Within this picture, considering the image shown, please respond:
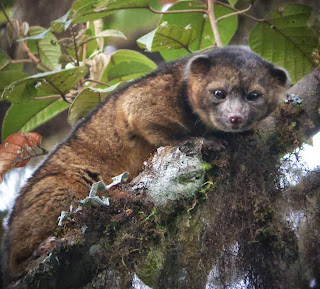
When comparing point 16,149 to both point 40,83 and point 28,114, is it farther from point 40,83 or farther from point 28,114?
point 40,83

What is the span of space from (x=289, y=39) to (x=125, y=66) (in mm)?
1848

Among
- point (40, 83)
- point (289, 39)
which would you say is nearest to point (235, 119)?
point (289, 39)

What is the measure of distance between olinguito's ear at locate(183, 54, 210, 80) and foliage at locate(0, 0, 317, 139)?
44 cm

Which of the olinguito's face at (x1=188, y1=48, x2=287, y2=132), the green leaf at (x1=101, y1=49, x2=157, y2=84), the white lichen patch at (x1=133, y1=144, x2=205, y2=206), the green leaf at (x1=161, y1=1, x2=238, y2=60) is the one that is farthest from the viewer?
the green leaf at (x1=101, y1=49, x2=157, y2=84)

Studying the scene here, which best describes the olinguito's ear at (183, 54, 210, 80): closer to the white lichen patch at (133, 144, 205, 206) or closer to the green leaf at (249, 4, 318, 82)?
the white lichen patch at (133, 144, 205, 206)

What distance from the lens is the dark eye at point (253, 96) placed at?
3.79m

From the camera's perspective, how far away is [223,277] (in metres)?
3.01

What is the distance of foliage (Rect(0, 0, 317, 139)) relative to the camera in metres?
4.52

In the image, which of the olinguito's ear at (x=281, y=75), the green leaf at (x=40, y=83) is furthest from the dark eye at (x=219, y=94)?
the green leaf at (x=40, y=83)

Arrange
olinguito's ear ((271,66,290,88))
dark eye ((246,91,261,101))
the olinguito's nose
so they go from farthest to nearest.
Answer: olinguito's ear ((271,66,290,88))
dark eye ((246,91,261,101))
the olinguito's nose

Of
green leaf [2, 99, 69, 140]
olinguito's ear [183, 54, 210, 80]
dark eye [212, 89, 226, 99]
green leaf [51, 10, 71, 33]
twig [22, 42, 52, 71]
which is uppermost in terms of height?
green leaf [51, 10, 71, 33]

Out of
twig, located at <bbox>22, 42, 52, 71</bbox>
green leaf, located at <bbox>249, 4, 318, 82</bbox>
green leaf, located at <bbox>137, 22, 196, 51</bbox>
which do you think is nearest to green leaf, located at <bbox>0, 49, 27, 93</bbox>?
twig, located at <bbox>22, 42, 52, 71</bbox>

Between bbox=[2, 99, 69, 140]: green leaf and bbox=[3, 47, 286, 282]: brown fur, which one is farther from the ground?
bbox=[3, 47, 286, 282]: brown fur

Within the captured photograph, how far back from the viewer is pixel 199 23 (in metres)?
5.14
